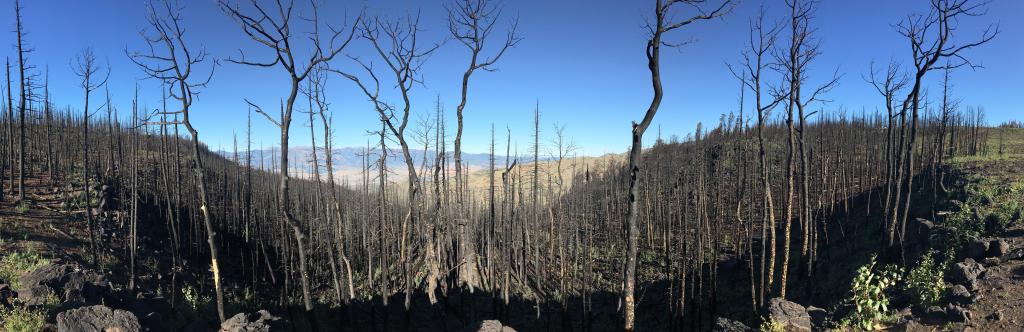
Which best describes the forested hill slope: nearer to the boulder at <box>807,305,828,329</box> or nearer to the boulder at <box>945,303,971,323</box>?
the boulder at <box>945,303,971,323</box>

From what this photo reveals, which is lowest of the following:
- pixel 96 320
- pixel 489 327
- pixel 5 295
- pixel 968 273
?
pixel 489 327

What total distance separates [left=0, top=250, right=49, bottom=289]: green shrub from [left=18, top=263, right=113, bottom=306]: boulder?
107 cm

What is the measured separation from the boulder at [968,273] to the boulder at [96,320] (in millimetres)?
17123

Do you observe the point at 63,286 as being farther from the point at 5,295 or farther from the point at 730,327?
the point at 730,327

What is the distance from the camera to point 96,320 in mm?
8344

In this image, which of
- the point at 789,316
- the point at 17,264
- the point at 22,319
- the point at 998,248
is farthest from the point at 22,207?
the point at 998,248

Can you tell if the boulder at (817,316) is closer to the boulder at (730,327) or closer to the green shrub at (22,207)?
the boulder at (730,327)

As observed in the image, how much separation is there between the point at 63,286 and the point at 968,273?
66.5 feet

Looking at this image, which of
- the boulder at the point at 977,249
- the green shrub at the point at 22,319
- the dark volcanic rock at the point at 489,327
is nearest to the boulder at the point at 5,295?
the green shrub at the point at 22,319

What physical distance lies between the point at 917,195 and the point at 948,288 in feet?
58.8

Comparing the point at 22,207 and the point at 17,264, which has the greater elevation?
the point at 22,207

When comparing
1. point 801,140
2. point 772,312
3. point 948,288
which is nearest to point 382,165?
point 772,312

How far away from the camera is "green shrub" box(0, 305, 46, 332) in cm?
809

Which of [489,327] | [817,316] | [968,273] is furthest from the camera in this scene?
[817,316]
